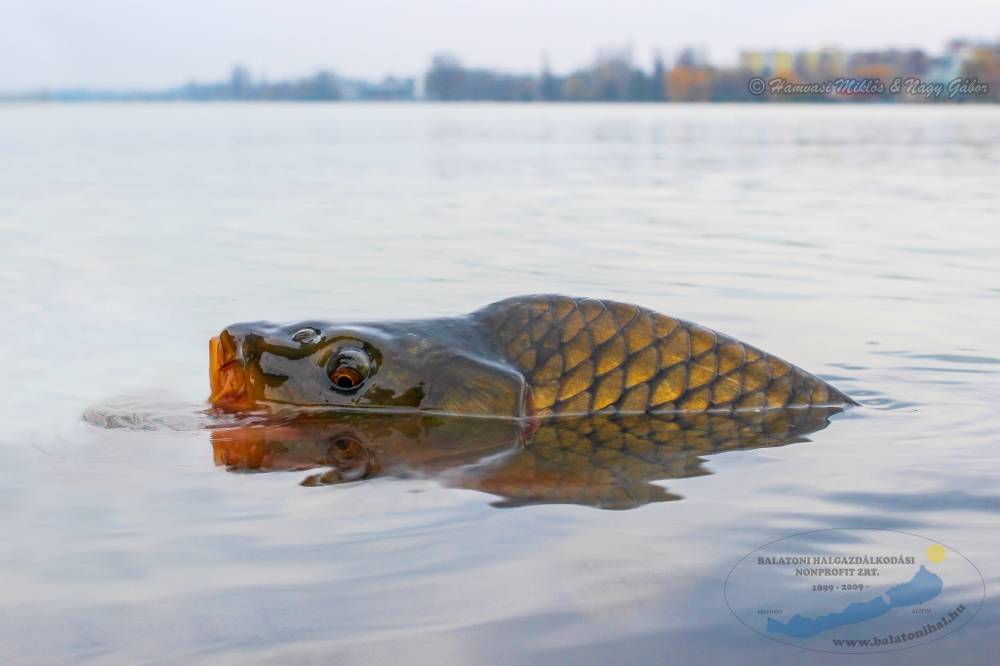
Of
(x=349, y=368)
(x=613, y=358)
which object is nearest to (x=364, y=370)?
(x=349, y=368)

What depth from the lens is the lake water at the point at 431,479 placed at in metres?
2.46

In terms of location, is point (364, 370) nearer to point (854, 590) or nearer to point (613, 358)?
point (613, 358)

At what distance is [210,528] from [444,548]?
1.97ft

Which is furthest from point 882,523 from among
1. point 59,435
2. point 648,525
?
point 59,435

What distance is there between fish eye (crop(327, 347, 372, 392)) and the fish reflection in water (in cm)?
11

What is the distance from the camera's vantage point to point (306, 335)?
4.34 m

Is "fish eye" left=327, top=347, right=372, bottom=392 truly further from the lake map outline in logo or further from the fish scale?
the lake map outline in logo

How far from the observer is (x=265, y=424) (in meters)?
4.18

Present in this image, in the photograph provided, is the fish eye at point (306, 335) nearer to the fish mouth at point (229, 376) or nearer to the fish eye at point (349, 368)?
the fish eye at point (349, 368)

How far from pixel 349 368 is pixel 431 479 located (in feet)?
2.93

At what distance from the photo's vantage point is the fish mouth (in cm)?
434

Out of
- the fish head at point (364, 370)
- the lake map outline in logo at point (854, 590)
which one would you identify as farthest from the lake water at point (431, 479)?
the fish head at point (364, 370)

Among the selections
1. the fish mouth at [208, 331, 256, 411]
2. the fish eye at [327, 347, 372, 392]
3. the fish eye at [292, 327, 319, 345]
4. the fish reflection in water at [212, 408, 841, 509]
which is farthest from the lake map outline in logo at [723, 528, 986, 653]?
the fish mouth at [208, 331, 256, 411]

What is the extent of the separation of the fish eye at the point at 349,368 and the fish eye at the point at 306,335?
0.31 ft
